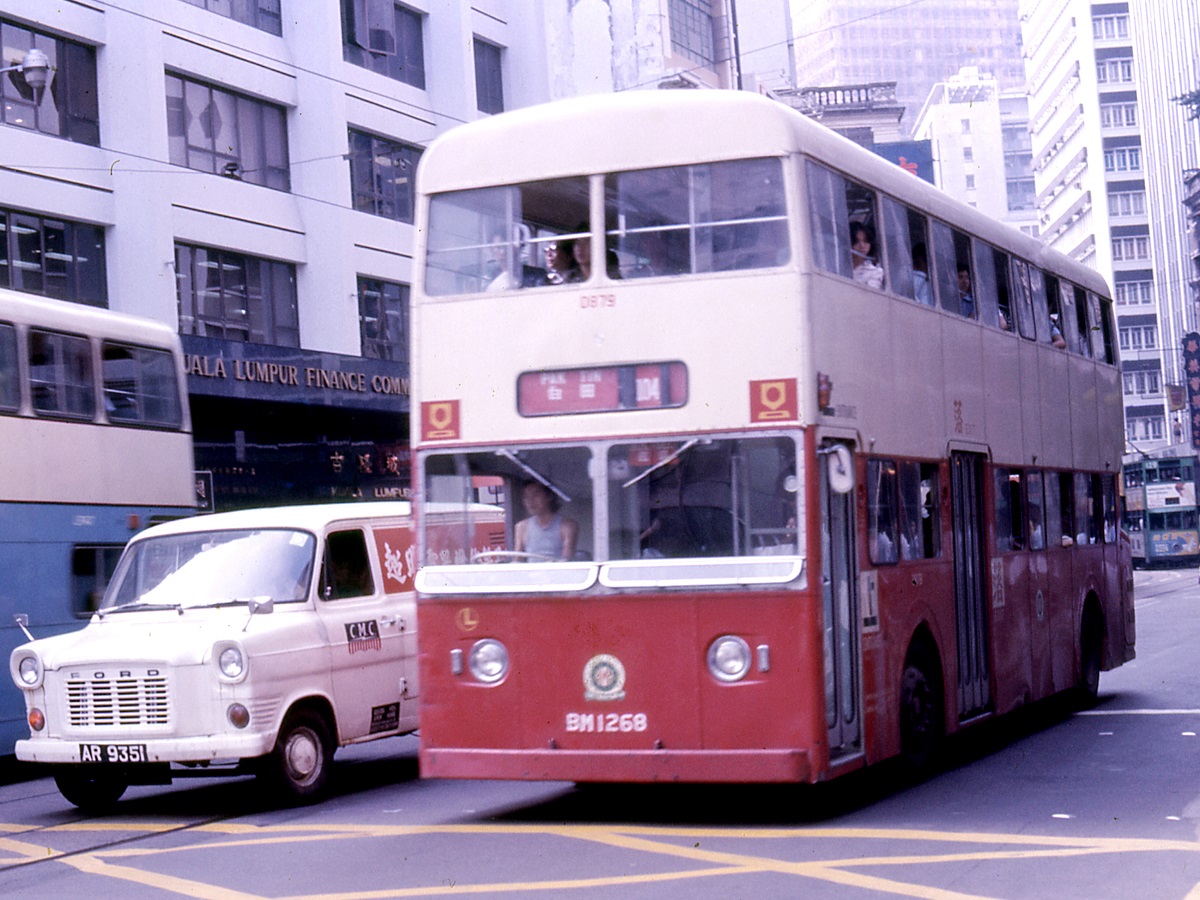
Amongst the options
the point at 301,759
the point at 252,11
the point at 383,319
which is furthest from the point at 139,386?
the point at 383,319

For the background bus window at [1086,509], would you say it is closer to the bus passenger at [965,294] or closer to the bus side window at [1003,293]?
the bus side window at [1003,293]

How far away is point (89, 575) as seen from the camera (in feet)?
52.4

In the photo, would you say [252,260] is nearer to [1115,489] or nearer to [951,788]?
[1115,489]

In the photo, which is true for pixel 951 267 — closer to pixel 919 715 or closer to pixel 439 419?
pixel 919 715

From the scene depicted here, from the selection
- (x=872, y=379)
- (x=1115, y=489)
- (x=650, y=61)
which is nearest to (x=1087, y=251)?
(x=650, y=61)

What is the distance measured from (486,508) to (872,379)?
2.50m

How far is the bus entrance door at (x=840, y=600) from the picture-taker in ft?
32.3

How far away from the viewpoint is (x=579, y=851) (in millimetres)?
9211

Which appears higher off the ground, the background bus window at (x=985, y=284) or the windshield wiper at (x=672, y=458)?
the background bus window at (x=985, y=284)

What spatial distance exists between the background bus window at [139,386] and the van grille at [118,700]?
18.1 feet

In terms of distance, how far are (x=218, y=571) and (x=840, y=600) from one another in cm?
445

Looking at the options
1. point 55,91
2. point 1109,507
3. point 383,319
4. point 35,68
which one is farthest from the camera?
point 383,319

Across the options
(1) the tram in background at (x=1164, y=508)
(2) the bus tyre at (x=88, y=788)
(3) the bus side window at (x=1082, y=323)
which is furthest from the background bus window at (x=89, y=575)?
(1) the tram in background at (x=1164, y=508)

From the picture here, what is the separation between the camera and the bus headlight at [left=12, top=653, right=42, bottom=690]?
38.5 feet
